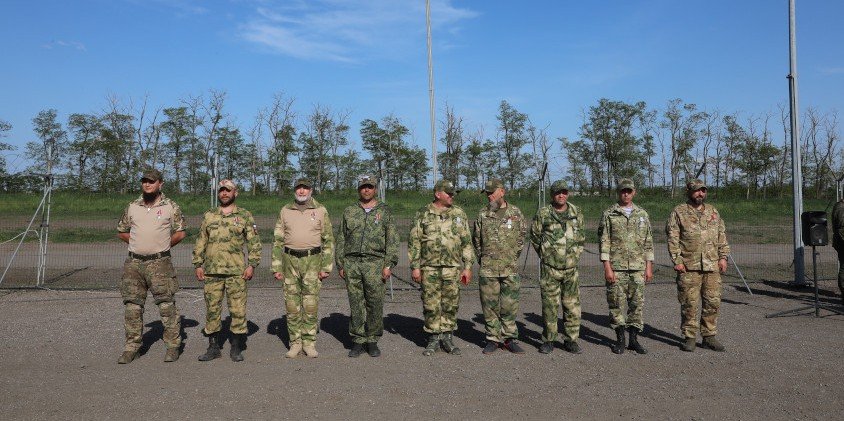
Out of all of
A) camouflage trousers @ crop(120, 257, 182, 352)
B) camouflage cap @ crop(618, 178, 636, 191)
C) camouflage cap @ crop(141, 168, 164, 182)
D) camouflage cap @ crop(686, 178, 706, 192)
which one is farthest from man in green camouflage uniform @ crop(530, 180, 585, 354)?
camouflage cap @ crop(141, 168, 164, 182)

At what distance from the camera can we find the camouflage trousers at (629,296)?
20.1ft

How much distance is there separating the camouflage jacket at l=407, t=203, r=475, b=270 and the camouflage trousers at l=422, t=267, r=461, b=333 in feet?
0.30

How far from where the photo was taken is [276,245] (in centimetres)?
600

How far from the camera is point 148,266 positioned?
19.0ft

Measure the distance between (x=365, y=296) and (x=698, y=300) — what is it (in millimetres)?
3730

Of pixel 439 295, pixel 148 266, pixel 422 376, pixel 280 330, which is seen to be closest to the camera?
pixel 422 376

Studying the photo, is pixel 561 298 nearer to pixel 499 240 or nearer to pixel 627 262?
pixel 627 262

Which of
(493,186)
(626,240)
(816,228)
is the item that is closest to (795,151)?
(816,228)

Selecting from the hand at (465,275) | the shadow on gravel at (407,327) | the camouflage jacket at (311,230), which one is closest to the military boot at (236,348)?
the camouflage jacket at (311,230)

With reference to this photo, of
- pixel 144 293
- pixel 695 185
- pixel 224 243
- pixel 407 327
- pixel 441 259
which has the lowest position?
pixel 407 327

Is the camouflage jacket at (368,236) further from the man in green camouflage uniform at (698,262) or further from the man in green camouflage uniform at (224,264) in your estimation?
the man in green camouflage uniform at (698,262)

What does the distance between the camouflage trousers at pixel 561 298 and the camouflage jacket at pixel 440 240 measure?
89 centimetres

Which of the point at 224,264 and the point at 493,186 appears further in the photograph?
the point at 493,186

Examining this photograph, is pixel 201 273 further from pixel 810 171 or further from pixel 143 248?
pixel 810 171
